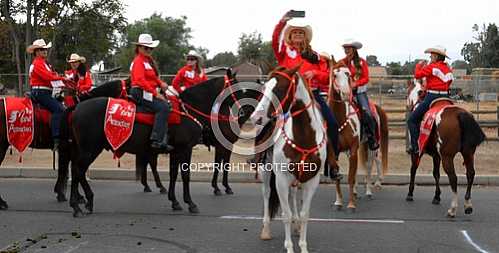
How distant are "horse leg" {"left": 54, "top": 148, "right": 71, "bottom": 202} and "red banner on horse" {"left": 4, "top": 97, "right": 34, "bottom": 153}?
2.09ft

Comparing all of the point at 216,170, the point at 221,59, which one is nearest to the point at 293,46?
the point at 216,170

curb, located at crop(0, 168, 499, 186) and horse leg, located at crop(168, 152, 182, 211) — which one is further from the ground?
horse leg, located at crop(168, 152, 182, 211)

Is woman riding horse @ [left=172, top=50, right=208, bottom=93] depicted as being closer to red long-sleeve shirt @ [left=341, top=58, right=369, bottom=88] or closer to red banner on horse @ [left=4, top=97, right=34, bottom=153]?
red banner on horse @ [left=4, top=97, right=34, bottom=153]

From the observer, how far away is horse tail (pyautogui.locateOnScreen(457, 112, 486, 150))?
9.23 metres

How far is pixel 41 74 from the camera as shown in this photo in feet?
33.0

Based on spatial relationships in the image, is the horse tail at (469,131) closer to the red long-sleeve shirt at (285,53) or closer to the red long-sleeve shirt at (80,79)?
the red long-sleeve shirt at (285,53)

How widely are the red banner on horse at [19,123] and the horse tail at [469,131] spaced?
7008 millimetres

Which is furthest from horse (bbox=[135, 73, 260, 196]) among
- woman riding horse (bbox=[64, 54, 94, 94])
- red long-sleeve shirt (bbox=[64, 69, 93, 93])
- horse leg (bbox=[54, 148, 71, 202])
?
woman riding horse (bbox=[64, 54, 94, 94])

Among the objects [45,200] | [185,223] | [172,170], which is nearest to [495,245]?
[185,223]

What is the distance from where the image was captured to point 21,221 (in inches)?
348

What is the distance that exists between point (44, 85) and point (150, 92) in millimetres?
2068

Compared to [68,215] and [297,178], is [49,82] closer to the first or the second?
[68,215]

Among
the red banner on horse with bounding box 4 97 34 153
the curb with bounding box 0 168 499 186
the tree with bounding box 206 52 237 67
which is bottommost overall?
the curb with bounding box 0 168 499 186

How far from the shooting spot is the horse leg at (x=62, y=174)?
34.2ft
